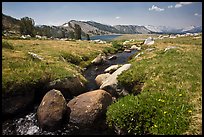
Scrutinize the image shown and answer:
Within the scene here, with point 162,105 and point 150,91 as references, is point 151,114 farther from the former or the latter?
point 150,91

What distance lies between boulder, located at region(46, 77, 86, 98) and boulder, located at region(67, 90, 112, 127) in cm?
432

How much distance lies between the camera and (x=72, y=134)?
669 inches

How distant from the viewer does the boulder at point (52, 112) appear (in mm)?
17750

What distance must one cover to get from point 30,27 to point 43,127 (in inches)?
3924

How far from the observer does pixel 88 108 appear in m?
18.8

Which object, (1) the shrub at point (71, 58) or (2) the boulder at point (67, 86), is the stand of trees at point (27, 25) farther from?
(2) the boulder at point (67, 86)

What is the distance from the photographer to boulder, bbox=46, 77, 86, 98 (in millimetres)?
23875

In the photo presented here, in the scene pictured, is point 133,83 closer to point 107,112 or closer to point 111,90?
point 111,90

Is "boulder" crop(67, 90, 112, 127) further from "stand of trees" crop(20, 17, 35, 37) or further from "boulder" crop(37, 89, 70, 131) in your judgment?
"stand of trees" crop(20, 17, 35, 37)

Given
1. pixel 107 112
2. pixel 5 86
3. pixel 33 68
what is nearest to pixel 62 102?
pixel 107 112

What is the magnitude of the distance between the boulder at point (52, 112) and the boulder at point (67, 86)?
412 centimetres

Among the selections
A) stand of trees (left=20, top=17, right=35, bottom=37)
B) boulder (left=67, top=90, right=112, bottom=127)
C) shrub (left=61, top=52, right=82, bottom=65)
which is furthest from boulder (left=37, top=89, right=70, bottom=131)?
stand of trees (left=20, top=17, right=35, bottom=37)

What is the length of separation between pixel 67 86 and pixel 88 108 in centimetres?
632

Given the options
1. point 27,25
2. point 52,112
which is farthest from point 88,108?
point 27,25
